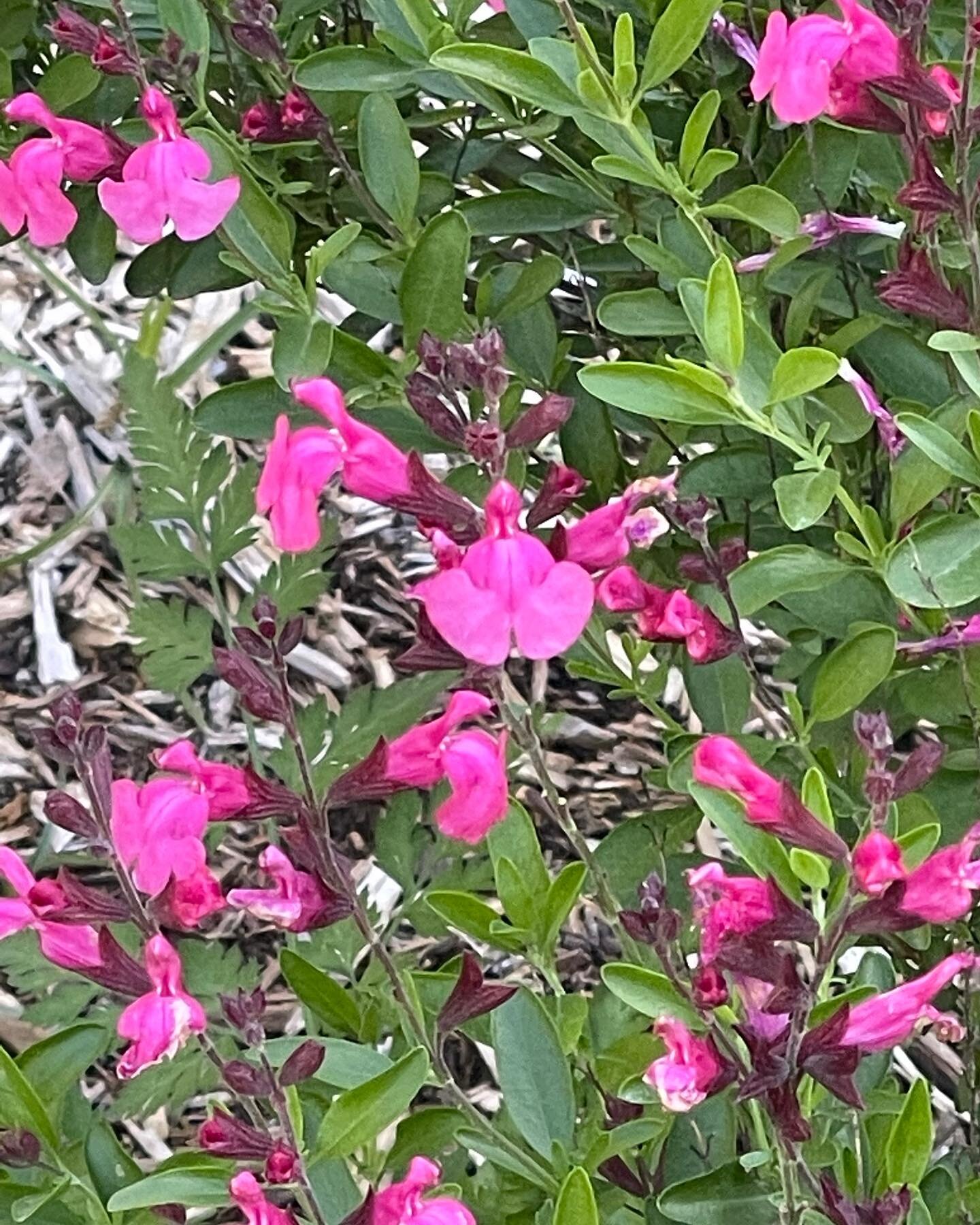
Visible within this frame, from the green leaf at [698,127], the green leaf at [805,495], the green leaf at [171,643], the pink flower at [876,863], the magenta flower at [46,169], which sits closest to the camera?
the pink flower at [876,863]

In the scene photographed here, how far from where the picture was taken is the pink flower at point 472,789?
0.91m

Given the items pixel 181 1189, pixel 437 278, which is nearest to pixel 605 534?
pixel 437 278

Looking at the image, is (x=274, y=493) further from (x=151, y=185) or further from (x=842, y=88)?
(x=842, y=88)

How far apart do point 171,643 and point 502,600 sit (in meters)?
0.77

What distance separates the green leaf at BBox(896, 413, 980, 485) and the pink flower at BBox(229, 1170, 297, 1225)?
498 millimetres

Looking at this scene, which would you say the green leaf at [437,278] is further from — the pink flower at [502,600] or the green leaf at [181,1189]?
the green leaf at [181,1189]

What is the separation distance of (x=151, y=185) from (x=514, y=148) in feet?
1.27

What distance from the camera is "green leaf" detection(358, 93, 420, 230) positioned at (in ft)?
3.38

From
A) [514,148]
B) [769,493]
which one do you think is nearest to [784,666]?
[769,493]

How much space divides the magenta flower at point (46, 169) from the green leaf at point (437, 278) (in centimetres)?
24

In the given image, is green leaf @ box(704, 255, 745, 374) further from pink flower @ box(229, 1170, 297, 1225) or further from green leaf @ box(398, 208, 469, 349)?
pink flower @ box(229, 1170, 297, 1225)

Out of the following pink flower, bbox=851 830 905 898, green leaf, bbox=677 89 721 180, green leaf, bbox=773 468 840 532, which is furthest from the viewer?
green leaf, bbox=677 89 721 180

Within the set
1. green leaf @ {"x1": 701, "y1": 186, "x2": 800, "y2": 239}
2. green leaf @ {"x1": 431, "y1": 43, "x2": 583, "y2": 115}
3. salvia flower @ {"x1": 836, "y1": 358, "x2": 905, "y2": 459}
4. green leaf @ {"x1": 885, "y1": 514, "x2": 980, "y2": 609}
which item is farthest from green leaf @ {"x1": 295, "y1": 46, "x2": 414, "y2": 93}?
green leaf @ {"x1": 885, "y1": 514, "x2": 980, "y2": 609}

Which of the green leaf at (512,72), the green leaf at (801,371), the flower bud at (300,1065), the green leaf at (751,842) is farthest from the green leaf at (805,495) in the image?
the flower bud at (300,1065)
